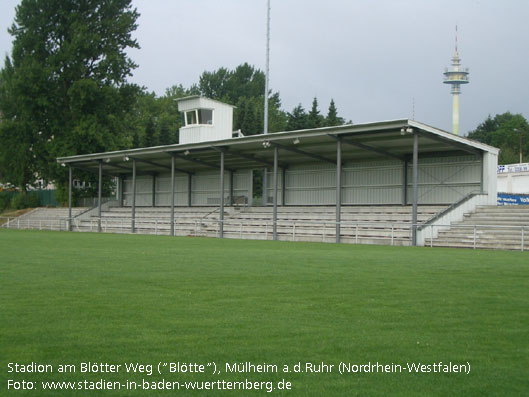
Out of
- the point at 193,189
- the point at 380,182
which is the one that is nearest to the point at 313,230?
the point at 380,182

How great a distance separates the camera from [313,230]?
31734mm

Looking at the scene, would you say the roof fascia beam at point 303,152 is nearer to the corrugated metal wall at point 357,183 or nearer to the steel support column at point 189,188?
the corrugated metal wall at point 357,183

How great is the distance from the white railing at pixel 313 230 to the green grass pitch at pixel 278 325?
557 inches

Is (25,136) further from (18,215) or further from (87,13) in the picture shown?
(87,13)

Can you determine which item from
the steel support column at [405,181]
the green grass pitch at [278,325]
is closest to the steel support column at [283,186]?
the steel support column at [405,181]

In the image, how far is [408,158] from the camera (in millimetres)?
34906

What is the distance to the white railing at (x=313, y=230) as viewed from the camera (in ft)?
81.1

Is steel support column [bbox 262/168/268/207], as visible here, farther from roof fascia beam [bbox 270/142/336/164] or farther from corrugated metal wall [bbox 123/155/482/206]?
roof fascia beam [bbox 270/142/336/164]

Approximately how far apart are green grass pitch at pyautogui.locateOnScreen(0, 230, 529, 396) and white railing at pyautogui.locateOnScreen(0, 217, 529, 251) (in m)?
14.2

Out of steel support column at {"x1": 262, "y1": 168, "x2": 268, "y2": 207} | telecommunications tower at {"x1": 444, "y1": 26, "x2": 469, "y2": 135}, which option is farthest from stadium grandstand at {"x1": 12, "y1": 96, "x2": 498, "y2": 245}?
telecommunications tower at {"x1": 444, "y1": 26, "x2": 469, "y2": 135}

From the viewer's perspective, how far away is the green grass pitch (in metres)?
4.73

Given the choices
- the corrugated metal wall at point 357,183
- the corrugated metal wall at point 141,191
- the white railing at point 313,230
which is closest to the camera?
the white railing at point 313,230

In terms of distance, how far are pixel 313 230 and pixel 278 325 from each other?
1002 inches

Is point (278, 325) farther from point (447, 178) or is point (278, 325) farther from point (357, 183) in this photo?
point (357, 183)
